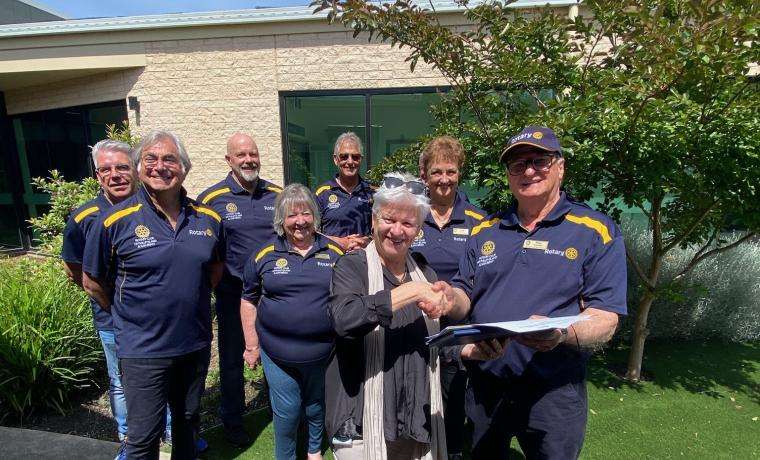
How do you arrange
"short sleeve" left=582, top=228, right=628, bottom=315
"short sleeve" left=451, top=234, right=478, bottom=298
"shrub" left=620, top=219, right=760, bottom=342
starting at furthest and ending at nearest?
"shrub" left=620, top=219, right=760, bottom=342
"short sleeve" left=451, top=234, right=478, bottom=298
"short sleeve" left=582, top=228, right=628, bottom=315

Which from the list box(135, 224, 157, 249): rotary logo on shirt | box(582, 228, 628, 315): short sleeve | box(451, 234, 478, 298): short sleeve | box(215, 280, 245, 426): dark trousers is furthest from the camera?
box(215, 280, 245, 426): dark trousers

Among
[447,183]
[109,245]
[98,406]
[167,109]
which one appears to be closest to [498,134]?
[447,183]

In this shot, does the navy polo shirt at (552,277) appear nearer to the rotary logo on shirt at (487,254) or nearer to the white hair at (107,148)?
the rotary logo on shirt at (487,254)

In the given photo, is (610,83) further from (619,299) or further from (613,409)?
(613,409)

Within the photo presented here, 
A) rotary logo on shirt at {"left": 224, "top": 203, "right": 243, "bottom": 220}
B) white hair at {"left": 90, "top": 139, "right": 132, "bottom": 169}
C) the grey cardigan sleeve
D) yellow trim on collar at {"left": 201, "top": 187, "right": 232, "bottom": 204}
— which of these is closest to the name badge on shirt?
the grey cardigan sleeve

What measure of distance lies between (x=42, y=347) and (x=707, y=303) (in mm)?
7261

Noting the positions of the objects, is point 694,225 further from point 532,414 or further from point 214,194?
point 214,194

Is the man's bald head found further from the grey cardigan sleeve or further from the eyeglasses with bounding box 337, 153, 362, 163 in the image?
the grey cardigan sleeve

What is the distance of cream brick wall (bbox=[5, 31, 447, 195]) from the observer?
7090 mm

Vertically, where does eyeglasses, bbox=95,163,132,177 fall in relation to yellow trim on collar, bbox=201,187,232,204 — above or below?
above

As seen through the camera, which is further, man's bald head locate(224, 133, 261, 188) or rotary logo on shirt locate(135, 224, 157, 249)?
man's bald head locate(224, 133, 261, 188)

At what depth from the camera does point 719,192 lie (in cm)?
313

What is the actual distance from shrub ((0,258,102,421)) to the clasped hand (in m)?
3.89

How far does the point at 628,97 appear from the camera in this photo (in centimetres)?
279
